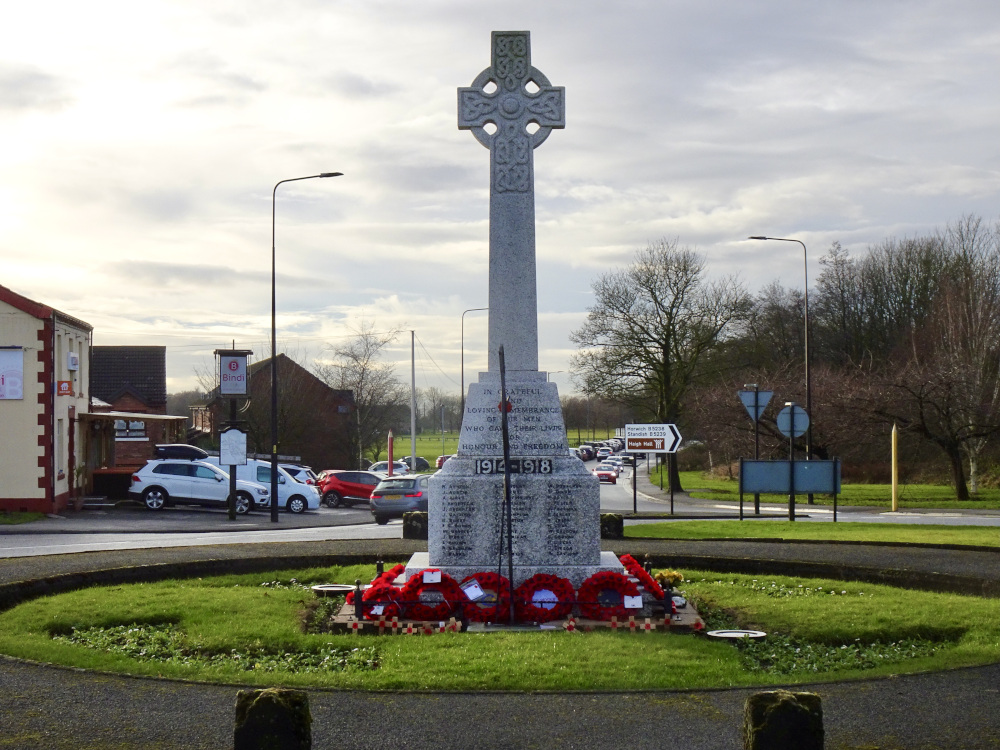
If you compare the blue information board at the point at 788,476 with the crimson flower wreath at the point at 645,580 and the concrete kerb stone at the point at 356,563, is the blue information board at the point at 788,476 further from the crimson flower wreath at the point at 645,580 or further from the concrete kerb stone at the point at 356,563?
the crimson flower wreath at the point at 645,580

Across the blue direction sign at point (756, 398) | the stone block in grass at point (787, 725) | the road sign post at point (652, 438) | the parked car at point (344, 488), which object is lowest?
the parked car at point (344, 488)

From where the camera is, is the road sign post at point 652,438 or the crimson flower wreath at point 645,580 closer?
the crimson flower wreath at point 645,580

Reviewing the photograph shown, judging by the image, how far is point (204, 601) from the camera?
10.8m

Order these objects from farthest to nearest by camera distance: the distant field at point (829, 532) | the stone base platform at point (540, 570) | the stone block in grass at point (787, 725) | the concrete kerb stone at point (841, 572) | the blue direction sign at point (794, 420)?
the blue direction sign at point (794, 420), the distant field at point (829, 532), the concrete kerb stone at point (841, 572), the stone base platform at point (540, 570), the stone block in grass at point (787, 725)

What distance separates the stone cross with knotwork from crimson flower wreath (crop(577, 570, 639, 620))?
2482 mm

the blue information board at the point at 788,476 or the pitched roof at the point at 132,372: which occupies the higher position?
the pitched roof at the point at 132,372

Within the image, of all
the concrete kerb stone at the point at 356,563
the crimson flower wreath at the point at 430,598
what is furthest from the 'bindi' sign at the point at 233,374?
the crimson flower wreath at the point at 430,598

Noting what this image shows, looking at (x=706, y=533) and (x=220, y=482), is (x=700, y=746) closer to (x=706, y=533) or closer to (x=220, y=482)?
(x=706, y=533)

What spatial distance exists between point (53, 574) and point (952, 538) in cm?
1331

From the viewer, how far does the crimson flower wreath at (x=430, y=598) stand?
978 cm

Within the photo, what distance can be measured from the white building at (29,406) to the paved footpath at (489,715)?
71.5 ft

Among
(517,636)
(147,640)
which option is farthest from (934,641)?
(147,640)

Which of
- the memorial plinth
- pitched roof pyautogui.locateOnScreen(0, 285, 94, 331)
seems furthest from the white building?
the memorial plinth

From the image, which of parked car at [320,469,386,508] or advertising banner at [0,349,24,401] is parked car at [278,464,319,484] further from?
advertising banner at [0,349,24,401]
